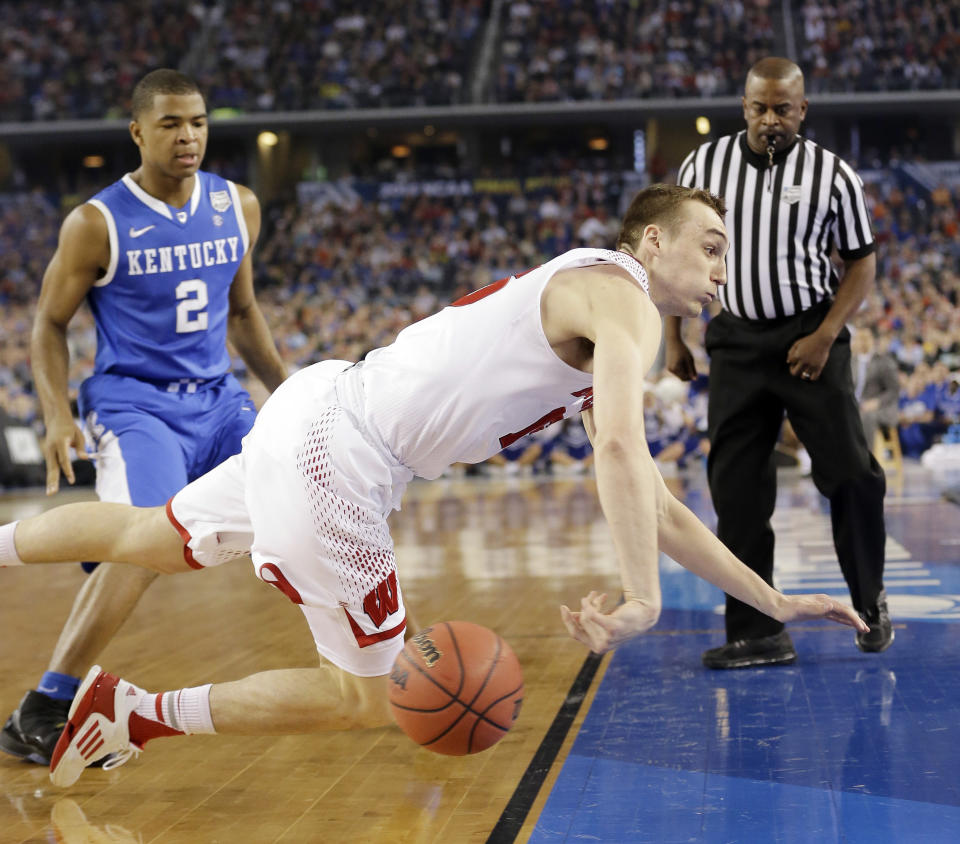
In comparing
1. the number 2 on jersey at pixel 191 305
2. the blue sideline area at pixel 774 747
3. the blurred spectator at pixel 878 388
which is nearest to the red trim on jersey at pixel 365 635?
the blue sideline area at pixel 774 747

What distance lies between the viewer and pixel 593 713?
3.85 m

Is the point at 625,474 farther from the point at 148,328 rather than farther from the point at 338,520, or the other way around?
the point at 148,328

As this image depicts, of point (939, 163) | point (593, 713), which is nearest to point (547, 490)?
point (593, 713)

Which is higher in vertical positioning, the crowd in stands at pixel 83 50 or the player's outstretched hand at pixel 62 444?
the crowd in stands at pixel 83 50

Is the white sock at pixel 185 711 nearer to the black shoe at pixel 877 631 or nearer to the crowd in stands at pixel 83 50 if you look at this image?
the black shoe at pixel 877 631

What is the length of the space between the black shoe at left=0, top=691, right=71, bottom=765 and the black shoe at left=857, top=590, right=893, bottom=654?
2786 mm

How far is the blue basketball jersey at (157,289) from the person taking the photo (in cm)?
395

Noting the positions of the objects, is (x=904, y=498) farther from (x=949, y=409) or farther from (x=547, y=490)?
(x=949, y=409)

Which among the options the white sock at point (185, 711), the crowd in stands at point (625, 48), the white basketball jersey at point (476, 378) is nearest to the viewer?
the white basketball jersey at point (476, 378)

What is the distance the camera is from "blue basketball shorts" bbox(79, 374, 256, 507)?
3691 mm

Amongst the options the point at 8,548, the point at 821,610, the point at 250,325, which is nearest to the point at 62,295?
the point at 250,325

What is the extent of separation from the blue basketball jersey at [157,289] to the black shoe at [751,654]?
2052 mm

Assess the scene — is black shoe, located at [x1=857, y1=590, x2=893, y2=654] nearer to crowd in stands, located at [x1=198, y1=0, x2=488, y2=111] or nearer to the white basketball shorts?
the white basketball shorts

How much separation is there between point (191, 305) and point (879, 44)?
24.7m
